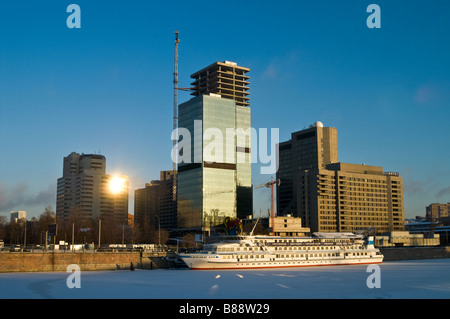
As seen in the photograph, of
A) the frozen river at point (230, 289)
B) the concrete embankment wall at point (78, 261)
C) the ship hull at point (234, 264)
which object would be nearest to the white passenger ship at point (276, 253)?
the ship hull at point (234, 264)

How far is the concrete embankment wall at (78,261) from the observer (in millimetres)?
113250

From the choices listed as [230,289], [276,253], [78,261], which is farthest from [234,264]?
[230,289]

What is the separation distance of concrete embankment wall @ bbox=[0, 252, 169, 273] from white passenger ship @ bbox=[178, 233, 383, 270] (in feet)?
35.9

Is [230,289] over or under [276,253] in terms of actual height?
under

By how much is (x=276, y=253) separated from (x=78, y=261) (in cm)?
5262

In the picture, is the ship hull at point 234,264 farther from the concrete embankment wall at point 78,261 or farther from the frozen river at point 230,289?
the frozen river at point 230,289

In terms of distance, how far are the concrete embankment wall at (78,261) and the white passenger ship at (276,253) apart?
430 inches

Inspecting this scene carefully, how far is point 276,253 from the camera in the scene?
135 m

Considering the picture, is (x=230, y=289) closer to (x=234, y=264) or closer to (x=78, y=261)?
(x=234, y=264)

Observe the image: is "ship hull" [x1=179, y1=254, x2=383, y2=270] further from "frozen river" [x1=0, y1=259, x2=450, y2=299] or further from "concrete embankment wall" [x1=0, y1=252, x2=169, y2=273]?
"frozen river" [x1=0, y1=259, x2=450, y2=299]
